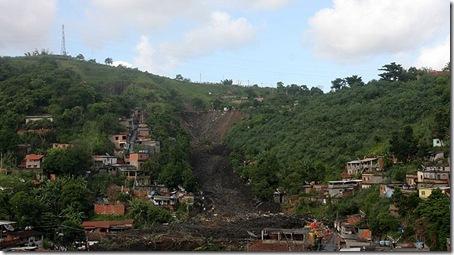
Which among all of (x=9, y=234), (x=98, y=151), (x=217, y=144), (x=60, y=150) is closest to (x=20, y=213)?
(x=9, y=234)

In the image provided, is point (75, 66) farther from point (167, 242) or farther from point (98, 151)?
point (167, 242)

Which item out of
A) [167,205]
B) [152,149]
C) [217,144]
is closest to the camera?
[167,205]

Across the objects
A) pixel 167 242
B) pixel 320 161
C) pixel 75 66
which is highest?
pixel 75 66

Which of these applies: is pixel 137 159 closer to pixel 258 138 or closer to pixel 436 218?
pixel 258 138

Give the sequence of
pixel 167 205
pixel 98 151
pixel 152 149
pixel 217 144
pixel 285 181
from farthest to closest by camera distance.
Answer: pixel 217 144 < pixel 152 149 < pixel 98 151 < pixel 285 181 < pixel 167 205

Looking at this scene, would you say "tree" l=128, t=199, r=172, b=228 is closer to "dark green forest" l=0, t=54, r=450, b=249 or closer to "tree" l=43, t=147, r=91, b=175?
"dark green forest" l=0, t=54, r=450, b=249

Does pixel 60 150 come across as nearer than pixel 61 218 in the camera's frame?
No

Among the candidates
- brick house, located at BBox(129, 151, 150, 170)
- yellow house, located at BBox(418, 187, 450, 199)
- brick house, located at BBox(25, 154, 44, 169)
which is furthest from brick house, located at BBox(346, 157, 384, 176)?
brick house, located at BBox(25, 154, 44, 169)
